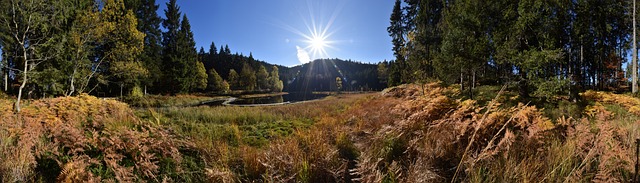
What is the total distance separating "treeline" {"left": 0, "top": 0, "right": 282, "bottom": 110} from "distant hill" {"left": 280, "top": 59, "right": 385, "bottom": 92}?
7464 cm

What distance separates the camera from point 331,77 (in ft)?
553

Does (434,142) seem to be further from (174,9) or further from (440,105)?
(174,9)

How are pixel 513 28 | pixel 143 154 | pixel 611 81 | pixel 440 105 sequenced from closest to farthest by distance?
pixel 143 154
pixel 440 105
pixel 513 28
pixel 611 81

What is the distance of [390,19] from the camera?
119ft

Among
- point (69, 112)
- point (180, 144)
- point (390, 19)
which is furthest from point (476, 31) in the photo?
point (390, 19)

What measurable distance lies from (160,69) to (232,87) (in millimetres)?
30544

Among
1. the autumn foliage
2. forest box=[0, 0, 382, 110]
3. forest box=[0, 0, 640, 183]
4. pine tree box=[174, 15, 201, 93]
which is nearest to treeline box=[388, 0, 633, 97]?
forest box=[0, 0, 640, 183]

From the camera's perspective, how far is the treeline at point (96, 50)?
849cm

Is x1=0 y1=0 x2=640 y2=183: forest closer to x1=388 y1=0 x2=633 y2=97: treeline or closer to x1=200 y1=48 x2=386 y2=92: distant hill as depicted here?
x1=388 y1=0 x2=633 y2=97: treeline

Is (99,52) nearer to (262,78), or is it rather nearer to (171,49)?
(171,49)

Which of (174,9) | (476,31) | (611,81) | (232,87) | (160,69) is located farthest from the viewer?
(232,87)

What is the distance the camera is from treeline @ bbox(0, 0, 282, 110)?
8.49 meters

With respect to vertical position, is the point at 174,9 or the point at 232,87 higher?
the point at 174,9

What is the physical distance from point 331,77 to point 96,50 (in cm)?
15138
